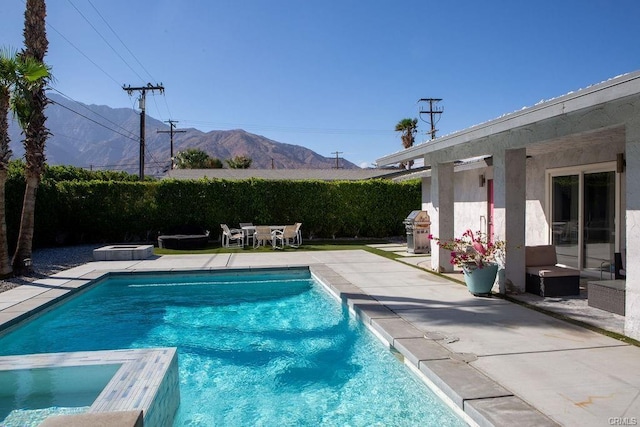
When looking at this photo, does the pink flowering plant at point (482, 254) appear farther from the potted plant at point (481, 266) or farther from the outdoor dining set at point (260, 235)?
the outdoor dining set at point (260, 235)

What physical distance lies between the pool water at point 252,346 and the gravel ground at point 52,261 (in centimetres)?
184

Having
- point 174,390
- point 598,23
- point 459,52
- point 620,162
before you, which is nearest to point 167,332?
point 174,390

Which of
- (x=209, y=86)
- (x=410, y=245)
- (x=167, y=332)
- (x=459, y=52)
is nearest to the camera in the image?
(x=167, y=332)

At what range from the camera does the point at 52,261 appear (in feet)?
47.1

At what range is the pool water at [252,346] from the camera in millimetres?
4723

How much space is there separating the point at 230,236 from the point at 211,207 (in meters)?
2.97

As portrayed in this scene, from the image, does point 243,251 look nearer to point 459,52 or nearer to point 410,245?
point 410,245

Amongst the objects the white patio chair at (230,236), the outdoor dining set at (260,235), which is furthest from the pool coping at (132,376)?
the white patio chair at (230,236)

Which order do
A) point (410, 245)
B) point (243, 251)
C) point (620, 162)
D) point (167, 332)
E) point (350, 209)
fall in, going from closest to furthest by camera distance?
1. point (167, 332)
2. point (620, 162)
3. point (410, 245)
4. point (243, 251)
5. point (350, 209)

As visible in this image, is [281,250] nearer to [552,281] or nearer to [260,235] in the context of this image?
[260,235]

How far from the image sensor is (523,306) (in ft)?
24.1

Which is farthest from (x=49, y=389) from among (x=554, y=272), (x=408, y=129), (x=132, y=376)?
(x=408, y=129)

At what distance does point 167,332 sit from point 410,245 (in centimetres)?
985

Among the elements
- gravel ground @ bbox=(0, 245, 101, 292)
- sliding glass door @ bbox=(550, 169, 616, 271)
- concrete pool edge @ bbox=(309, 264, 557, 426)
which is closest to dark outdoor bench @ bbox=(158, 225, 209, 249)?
gravel ground @ bbox=(0, 245, 101, 292)
